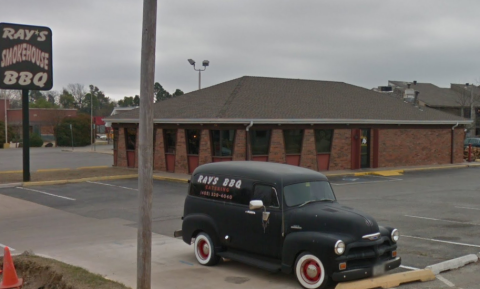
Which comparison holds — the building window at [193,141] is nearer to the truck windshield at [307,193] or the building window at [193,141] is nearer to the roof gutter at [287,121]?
the roof gutter at [287,121]

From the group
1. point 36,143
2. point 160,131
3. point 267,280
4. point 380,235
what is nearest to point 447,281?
point 380,235

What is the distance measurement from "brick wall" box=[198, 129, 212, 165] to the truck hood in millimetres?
18262

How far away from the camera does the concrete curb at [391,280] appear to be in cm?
862

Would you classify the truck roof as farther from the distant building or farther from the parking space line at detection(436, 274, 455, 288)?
the distant building

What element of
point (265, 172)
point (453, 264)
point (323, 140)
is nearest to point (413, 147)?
point (323, 140)

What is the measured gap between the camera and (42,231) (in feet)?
47.2

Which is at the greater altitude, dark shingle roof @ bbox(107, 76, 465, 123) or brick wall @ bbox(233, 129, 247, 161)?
dark shingle roof @ bbox(107, 76, 465, 123)

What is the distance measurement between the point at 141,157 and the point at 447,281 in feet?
18.6

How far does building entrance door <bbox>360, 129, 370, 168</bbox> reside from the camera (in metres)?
31.9

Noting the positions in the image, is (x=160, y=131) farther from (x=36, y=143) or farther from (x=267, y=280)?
(x=36, y=143)

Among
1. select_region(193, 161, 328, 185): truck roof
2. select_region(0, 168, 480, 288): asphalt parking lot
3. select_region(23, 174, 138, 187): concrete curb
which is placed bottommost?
select_region(0, 168, 480, 288): asphalt parking lot

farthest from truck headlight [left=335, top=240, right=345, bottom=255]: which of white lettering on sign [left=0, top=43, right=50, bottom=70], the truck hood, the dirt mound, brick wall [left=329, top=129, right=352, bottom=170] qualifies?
brick wall [left=329, top=129, right=352, bottom=170]

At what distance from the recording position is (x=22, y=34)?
79.4 feet

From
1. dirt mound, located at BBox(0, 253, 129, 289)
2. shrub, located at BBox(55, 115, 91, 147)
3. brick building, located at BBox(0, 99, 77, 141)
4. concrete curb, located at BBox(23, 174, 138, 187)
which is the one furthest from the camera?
brick building, located at BBox(0, 99, 77, 141)
